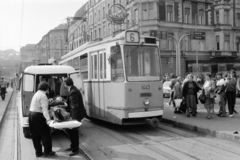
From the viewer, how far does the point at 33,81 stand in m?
9.09

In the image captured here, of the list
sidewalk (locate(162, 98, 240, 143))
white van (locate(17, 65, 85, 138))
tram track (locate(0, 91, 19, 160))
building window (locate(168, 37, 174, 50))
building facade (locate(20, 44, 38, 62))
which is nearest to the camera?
tram track (locate(0, 91, 19, 160))

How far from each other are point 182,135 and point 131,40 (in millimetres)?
3447

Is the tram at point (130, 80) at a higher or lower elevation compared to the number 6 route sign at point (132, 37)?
lower

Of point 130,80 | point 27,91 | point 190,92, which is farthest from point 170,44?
point 27,91

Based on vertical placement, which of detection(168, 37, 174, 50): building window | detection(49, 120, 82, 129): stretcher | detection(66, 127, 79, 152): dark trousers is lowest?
detection(66, 127, 79, 152): dark trousers

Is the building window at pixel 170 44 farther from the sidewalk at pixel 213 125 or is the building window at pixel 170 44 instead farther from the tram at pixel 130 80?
the tram at pixel 130 80

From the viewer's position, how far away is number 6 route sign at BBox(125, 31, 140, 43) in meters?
9.35

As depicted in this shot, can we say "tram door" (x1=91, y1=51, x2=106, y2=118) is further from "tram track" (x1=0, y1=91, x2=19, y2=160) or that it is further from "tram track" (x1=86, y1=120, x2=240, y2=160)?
"tram track" (x1=0, y1=91, x2=19, y2=160)

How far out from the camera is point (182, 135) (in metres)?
9.04

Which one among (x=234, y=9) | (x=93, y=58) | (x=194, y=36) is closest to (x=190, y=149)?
(x=93, y=58)

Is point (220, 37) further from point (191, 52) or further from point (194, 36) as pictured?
point (194, 36)

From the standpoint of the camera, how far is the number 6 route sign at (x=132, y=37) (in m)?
9.35

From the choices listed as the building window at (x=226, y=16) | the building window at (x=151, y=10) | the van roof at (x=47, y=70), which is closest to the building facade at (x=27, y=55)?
the building window at (x=151, y=10)

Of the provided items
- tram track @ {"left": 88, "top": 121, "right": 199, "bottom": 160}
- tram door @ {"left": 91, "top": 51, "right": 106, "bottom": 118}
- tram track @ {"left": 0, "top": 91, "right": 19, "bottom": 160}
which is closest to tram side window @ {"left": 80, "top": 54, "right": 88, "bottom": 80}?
tram door @ {"left": 91, "top": 51, "right": 106, "bottom": 118}
